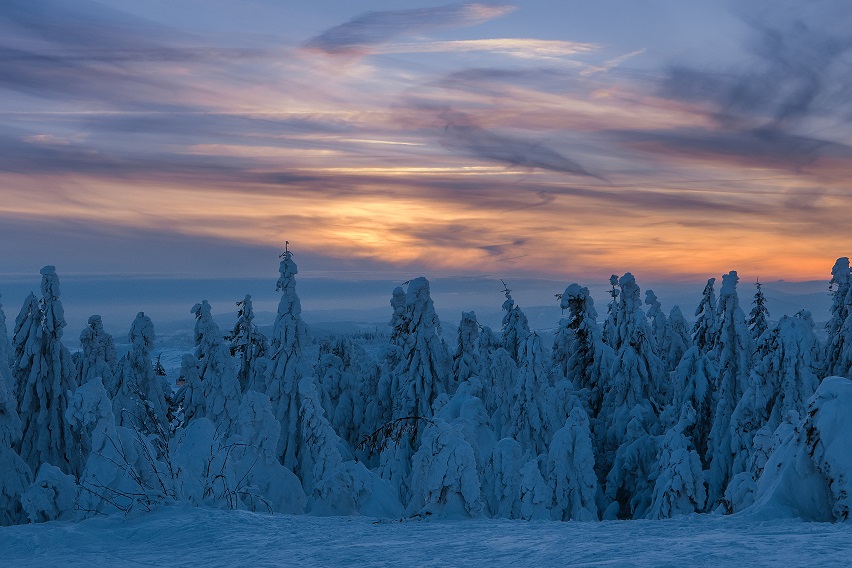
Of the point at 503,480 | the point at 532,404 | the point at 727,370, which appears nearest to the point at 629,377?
the point at 727,370

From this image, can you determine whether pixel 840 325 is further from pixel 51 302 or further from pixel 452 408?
pixel 51 302

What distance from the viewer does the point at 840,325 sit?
33.3 m

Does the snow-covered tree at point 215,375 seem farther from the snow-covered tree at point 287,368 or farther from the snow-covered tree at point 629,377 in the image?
the snow-covered tree at point 629,377

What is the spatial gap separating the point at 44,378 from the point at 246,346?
15090 millimetres

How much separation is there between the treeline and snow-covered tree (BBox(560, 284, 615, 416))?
0.33ft

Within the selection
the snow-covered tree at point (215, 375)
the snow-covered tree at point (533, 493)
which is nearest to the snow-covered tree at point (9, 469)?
the snow-covered tree at point (215, 375)

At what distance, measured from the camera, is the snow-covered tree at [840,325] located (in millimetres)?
30391

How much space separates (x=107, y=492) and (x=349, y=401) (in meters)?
34.3

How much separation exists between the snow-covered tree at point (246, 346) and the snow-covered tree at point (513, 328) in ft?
49.0

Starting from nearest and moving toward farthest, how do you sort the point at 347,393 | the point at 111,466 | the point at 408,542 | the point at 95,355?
1. the point at 408,542
2. the point at 111,466
3. the point at 95,355
4. the point at 347,393

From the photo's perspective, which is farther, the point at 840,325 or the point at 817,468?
the point at 840,325

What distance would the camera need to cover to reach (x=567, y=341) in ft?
132

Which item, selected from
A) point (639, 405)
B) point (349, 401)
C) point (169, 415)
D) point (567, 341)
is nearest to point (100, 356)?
point (169, 415)

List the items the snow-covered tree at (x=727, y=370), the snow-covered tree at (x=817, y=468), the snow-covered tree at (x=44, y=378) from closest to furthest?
1. the snow-covered tree at (x=817, y=468)
2. the snow-covered tree at (x=44, y=378)
3. the snow-covered tree at (x=727, y=370)
